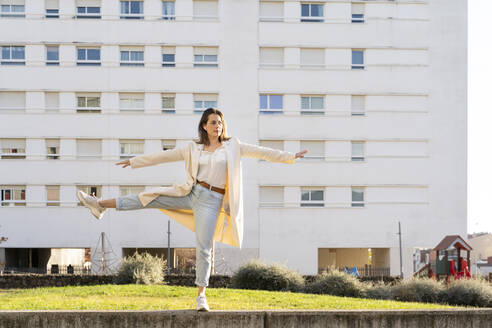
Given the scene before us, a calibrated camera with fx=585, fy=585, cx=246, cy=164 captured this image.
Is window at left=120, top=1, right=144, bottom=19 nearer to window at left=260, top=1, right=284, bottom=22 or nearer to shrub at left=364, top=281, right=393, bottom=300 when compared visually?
window at left=260, top=1, right=284, bottom=22

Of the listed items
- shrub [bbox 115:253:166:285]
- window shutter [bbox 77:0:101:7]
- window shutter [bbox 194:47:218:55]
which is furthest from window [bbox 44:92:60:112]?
shrub [bbox 115:253:166:285]

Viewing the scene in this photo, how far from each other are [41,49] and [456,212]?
2808 cm

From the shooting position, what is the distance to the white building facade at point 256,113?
36.2 metres

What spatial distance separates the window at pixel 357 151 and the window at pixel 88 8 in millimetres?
18185

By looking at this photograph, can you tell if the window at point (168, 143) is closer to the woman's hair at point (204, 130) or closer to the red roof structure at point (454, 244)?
the red roof structure at point (454, 244)

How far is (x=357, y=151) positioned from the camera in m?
37.1

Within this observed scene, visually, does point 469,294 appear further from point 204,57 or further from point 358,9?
point 358,9

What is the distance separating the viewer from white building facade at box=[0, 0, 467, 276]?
36188mm

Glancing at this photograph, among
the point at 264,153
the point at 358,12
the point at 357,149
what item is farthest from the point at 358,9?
the point at 264,153

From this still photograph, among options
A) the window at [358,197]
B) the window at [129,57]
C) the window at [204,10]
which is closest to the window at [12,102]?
the window at [129,57]

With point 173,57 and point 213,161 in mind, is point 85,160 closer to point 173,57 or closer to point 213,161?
point 173,57

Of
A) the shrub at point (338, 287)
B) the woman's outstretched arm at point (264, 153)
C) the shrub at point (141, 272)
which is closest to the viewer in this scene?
the woman's outstretched arm at point (264, 153)

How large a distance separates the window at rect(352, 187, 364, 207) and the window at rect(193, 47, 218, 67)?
11874 millimetres

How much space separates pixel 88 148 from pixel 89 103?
2.84 m
